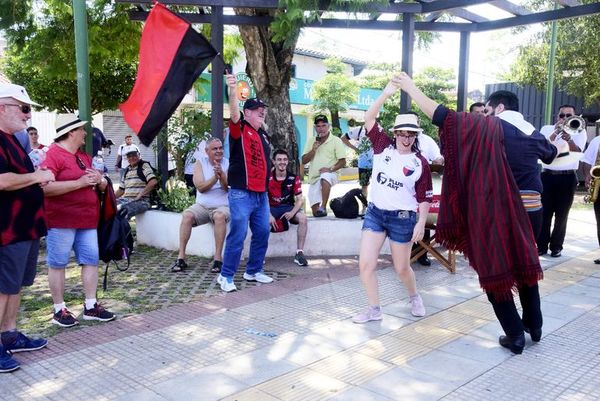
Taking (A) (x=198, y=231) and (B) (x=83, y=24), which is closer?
(B) (x=83, y=24)

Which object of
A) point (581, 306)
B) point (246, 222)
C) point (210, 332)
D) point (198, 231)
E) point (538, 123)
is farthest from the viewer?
point (538, 123)

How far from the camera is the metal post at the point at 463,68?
8.34 meters

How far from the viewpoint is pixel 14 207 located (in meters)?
3.84

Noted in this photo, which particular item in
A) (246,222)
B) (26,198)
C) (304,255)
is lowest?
(304,255)

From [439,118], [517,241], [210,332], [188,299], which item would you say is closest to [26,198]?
[210,332]

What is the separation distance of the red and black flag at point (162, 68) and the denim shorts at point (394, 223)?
205cm

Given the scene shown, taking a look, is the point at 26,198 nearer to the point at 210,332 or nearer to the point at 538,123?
the point at 210,332

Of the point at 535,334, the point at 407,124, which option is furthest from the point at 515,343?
the point at 407,124

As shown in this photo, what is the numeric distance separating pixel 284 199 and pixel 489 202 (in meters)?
3.44

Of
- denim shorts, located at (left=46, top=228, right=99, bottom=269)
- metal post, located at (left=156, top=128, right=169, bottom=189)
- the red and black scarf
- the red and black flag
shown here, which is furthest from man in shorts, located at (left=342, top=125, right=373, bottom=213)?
denim shorts, located at (left=46, top=228, right=99, bottom=269)

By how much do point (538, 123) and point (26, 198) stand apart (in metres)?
18.6

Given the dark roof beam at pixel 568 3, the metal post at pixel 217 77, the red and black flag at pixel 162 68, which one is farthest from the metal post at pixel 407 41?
the red and black flag at pixel 162 68

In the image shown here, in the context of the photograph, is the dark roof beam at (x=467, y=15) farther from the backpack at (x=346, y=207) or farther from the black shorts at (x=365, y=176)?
the backpack at (x=346, y=207)

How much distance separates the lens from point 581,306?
17.7 ft
